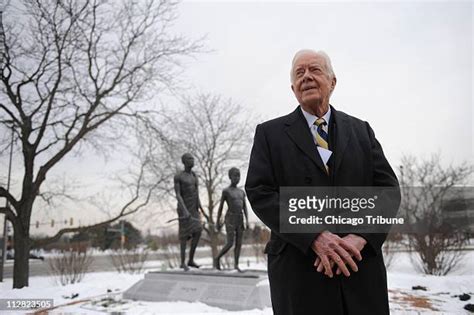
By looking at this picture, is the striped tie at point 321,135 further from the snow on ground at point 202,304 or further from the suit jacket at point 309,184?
the snow on ground at point 202,304

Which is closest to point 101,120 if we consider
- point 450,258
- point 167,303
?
point 167,303

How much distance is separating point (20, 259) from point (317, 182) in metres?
8.83

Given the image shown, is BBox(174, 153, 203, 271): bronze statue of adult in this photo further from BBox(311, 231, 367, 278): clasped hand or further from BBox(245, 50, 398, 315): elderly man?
BBox(311, 231, 367, 278): clasped hand

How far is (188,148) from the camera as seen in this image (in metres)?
13.0

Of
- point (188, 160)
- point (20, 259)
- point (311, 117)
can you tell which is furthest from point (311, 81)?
point (20, 259)

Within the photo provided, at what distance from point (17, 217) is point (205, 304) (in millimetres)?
5275

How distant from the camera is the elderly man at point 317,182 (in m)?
1.32

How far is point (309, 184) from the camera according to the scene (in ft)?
4.66

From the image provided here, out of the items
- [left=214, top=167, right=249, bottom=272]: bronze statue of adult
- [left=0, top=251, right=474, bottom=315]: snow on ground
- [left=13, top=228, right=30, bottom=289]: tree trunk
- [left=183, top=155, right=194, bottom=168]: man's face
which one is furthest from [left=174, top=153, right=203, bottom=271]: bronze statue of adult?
[left=13, top=228, right=30, bottom=289]: tree trunk

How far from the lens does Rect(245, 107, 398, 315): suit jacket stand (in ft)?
4.37

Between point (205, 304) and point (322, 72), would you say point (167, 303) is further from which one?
point (322, 72)

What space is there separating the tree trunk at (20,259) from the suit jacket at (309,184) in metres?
8.45

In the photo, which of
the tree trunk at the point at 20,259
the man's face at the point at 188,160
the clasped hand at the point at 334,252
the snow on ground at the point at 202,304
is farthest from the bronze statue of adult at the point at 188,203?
the clasped hand at the point at 334,252

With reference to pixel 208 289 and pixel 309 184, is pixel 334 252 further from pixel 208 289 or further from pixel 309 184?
pixel 208 289
